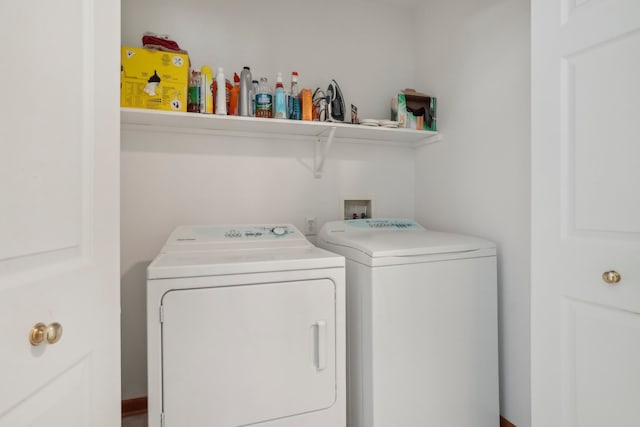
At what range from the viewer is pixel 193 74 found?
184 centimetres

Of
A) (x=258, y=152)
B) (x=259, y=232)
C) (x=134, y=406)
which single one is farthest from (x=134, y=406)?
(x=258, y=152)

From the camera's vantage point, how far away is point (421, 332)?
5.03 ft

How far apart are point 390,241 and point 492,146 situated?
2.78ft

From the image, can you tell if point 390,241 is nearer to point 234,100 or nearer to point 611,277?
point 611,277

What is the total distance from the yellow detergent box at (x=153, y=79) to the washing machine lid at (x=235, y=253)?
691mm

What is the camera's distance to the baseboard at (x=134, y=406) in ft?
6.18

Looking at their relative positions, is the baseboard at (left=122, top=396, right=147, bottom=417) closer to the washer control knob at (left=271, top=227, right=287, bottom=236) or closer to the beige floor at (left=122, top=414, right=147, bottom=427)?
the beige floor at (left=122, top=414, right=147, bottom=427)
